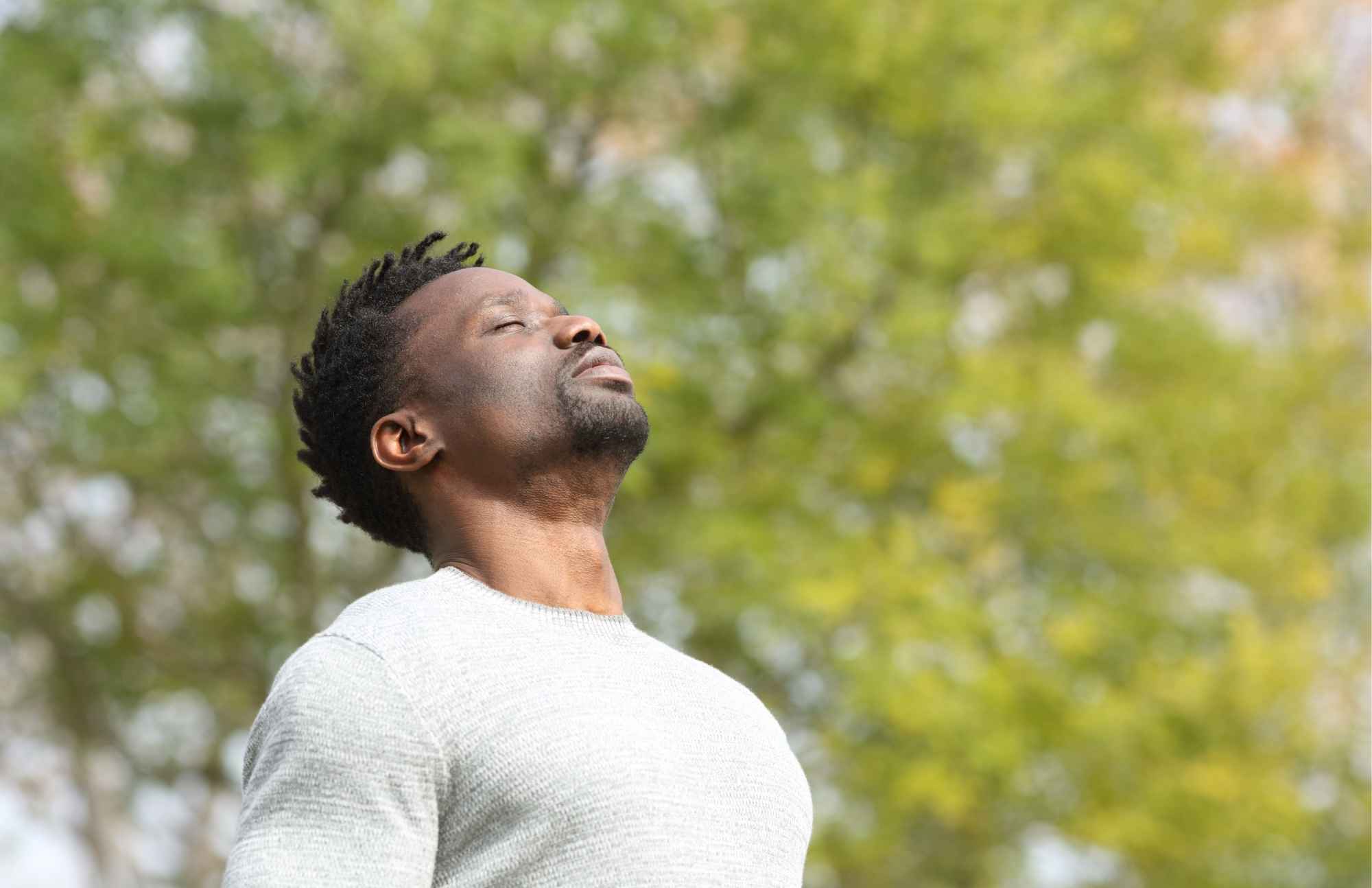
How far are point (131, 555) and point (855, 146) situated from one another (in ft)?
20.2

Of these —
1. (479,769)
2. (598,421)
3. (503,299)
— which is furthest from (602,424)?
(479,769)

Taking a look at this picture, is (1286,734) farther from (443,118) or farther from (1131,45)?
(443,118)

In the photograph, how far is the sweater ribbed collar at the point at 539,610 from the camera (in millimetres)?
2160

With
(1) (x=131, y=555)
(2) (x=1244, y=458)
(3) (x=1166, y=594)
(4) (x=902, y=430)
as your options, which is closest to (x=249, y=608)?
(1) (x=131, y=555)

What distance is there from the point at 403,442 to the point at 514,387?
0.18 m

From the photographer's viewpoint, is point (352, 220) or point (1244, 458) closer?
point (352, 220)

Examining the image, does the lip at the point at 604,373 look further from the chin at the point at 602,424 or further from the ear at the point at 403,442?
the ear at the point at 403,442

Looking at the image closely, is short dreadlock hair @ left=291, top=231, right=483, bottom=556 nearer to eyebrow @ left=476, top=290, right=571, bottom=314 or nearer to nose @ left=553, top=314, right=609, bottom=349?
eyebrow @ left=476, top=290, right=571, bottom=314

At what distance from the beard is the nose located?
0.26 feet

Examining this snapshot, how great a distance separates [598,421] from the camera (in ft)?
7.37

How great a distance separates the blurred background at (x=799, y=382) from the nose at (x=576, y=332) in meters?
7.78

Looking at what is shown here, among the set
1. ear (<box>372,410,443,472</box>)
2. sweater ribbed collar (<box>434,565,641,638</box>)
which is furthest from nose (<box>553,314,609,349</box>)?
sweater ribbed collar (<box>434,565,641,638</box>)

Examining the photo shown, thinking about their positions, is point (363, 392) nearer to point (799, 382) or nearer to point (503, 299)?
point (503, 299)

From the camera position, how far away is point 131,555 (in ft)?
43.0
